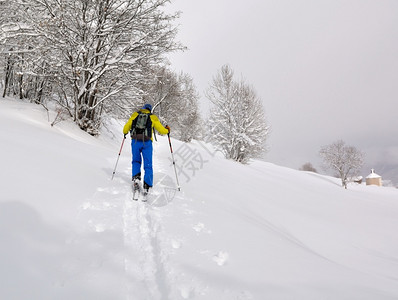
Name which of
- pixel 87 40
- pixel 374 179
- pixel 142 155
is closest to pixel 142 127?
pixel 142 155

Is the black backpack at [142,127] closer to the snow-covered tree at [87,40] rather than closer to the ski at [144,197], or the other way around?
the ski at [144,197]

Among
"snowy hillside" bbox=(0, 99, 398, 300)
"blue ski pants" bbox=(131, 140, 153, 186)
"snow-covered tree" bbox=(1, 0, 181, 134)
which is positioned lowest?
"snowy hillside" bbox=(0, 99, 398, 300)

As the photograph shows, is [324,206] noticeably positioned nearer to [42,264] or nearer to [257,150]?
[42,264]

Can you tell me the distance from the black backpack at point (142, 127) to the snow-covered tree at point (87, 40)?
482 centimetres

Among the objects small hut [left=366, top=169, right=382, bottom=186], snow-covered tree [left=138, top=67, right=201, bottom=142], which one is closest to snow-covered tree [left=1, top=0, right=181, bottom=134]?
snow-covered tree [left=138, top=67, right=201, bottom=142]

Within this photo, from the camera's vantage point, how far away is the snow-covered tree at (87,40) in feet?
25.7

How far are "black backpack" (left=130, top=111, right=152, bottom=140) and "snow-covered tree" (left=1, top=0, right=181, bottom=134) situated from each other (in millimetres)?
4822

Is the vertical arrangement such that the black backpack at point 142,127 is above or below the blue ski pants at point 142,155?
above

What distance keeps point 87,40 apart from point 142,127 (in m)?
6.02

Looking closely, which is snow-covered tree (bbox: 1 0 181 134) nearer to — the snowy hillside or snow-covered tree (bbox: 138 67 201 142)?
the snowy hillside

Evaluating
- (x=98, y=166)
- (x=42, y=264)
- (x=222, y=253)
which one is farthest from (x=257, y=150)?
(x=42, y=264)

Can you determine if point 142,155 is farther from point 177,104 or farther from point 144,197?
point 177,104

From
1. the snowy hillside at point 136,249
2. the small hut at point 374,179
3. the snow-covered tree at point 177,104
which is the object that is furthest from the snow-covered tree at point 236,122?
the small hut at point 374,179

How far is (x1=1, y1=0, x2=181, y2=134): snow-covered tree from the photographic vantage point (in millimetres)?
7836
